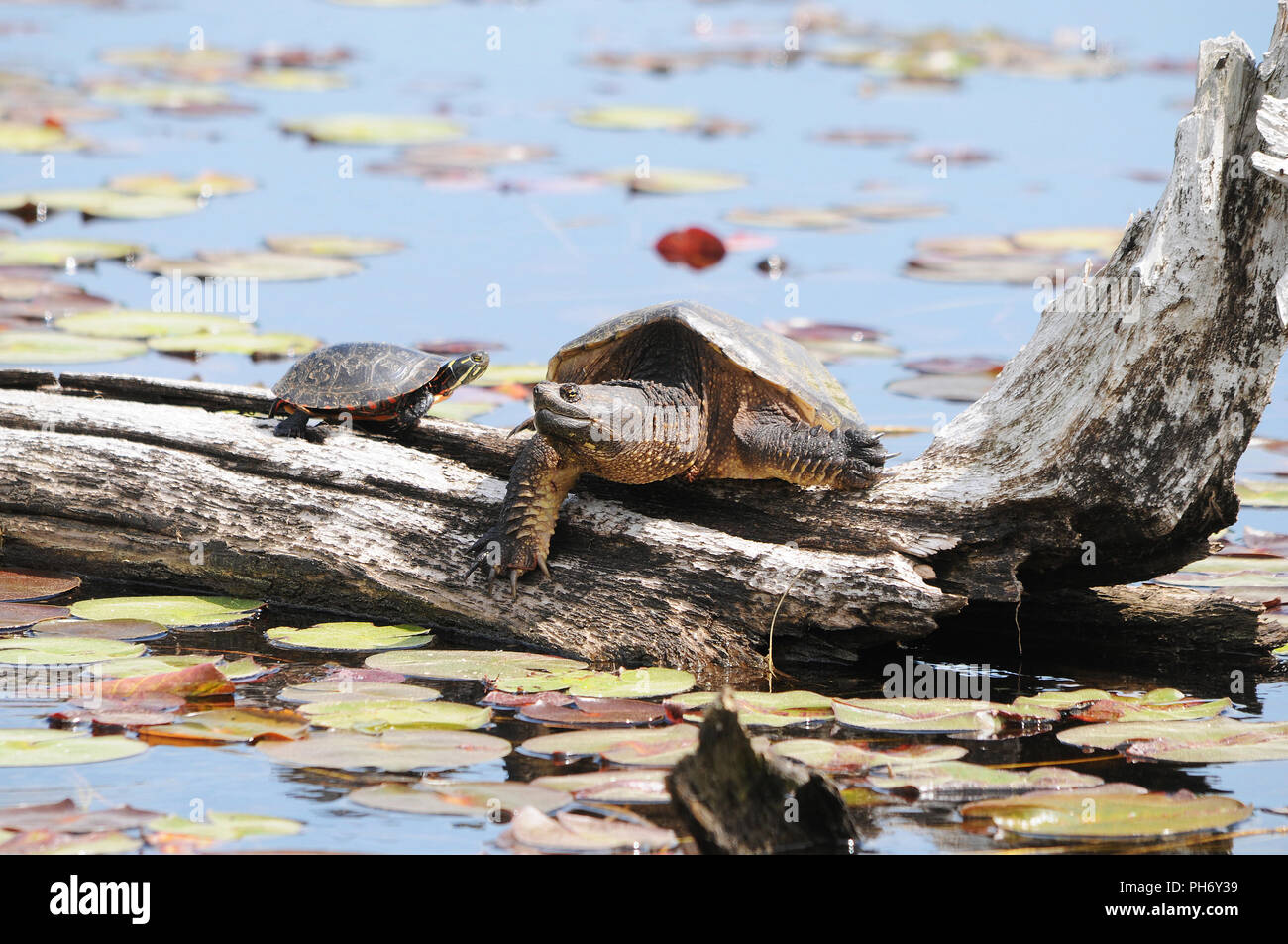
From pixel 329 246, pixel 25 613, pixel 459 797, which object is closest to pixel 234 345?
pixel 329 246

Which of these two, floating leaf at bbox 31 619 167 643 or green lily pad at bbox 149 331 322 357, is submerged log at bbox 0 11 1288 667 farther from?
green lily pad at bbox 149 331 322 357

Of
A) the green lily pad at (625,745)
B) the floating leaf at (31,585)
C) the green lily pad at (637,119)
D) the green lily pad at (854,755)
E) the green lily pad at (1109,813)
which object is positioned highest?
the green lily pad at (637,119)

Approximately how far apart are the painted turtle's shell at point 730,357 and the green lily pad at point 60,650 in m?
1.75

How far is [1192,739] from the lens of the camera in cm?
371

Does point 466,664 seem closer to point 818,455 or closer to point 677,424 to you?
point 677,424

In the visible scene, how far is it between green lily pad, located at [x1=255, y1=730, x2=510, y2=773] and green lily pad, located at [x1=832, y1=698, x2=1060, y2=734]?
982 millimetres

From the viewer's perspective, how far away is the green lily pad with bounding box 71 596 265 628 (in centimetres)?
445

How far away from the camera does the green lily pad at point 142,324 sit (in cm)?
705

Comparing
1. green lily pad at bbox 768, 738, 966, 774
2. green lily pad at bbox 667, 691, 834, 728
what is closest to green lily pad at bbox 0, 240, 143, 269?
green lily pad at bbox 667, 691, 834, 728

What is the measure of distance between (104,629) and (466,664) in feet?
3.94

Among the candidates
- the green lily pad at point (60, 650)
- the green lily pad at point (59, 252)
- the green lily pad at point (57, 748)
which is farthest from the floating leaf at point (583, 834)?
the green lily pad at point (59, 252)

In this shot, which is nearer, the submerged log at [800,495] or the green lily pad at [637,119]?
the submerged log at [800,495]

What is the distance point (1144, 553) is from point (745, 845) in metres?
2.05

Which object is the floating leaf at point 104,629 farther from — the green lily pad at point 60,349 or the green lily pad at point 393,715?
the green lily pad at point 60,349
